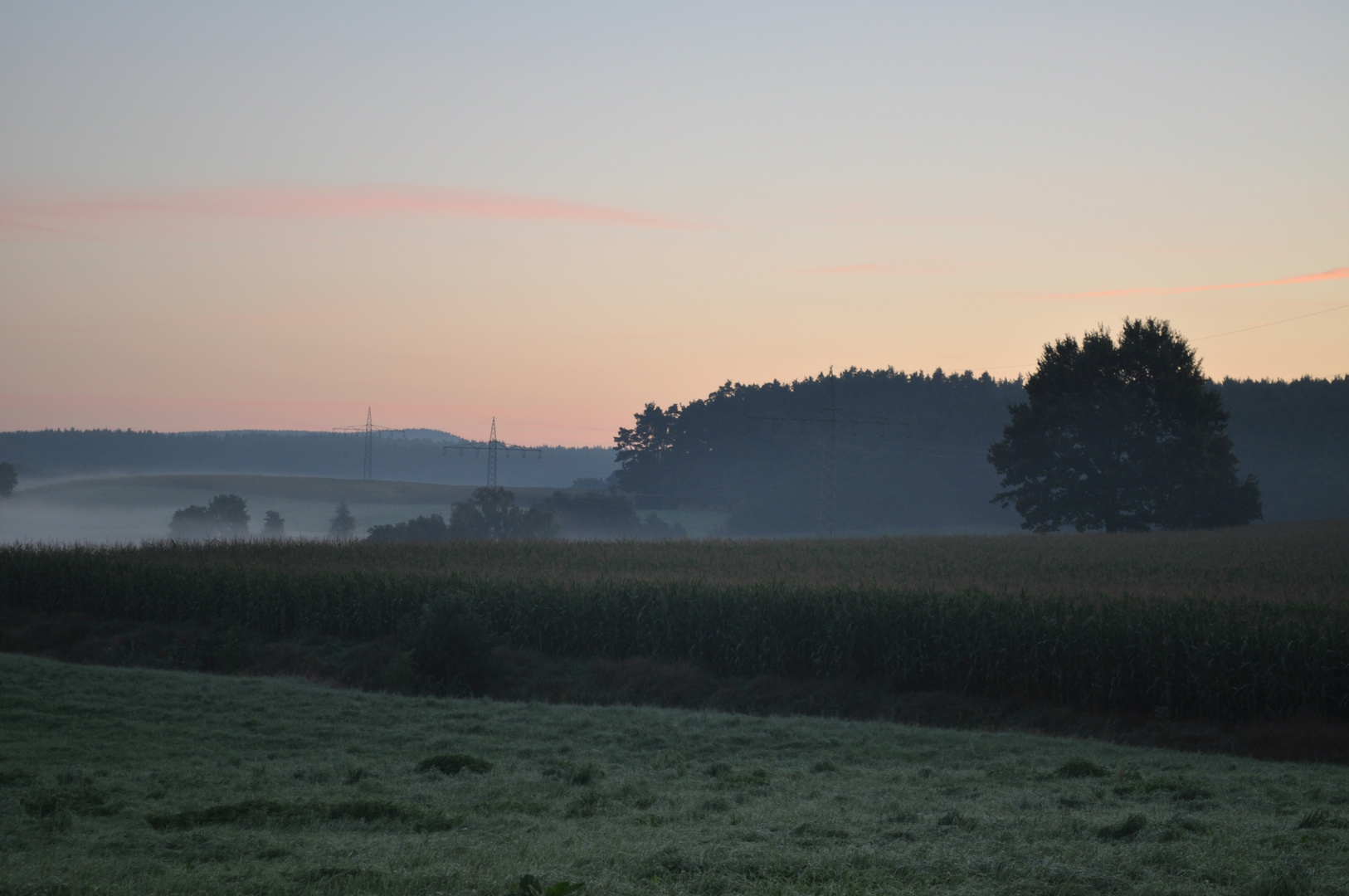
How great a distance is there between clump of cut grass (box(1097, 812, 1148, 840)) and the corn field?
398 inches

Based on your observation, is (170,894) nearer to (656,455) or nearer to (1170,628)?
(1170,628)

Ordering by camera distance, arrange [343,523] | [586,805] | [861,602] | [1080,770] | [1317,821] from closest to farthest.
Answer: [1317,821]
[586,805]
[1080,770]
[861,602]
[343,523]

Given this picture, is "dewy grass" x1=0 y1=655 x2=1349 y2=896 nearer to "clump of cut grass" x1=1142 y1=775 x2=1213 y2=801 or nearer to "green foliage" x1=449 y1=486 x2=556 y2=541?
"clump of cut grass" x1=1142 y1=775 x2=1213 y2=801

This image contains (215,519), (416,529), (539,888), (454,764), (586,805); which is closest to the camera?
(539,888)

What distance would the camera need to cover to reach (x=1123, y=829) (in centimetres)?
659

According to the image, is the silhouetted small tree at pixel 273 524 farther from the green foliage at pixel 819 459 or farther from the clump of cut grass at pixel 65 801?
the clump of cut grass at pixel 65 801

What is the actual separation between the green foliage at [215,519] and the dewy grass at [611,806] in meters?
94.4

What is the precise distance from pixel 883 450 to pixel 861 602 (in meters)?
86.1

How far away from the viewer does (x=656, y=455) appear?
104 meters

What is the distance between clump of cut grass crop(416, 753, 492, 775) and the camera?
1009 centimetres

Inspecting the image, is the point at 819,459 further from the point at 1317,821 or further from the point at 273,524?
the point at 1317,821

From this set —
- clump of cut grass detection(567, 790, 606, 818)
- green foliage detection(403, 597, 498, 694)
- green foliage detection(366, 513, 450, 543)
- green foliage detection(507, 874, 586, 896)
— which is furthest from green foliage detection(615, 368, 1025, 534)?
green foliage detection(507, 874, 586, 896)

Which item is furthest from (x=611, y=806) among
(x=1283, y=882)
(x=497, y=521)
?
(x=497, y=521)

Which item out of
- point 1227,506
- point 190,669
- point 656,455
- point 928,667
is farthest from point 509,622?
point 656,455
